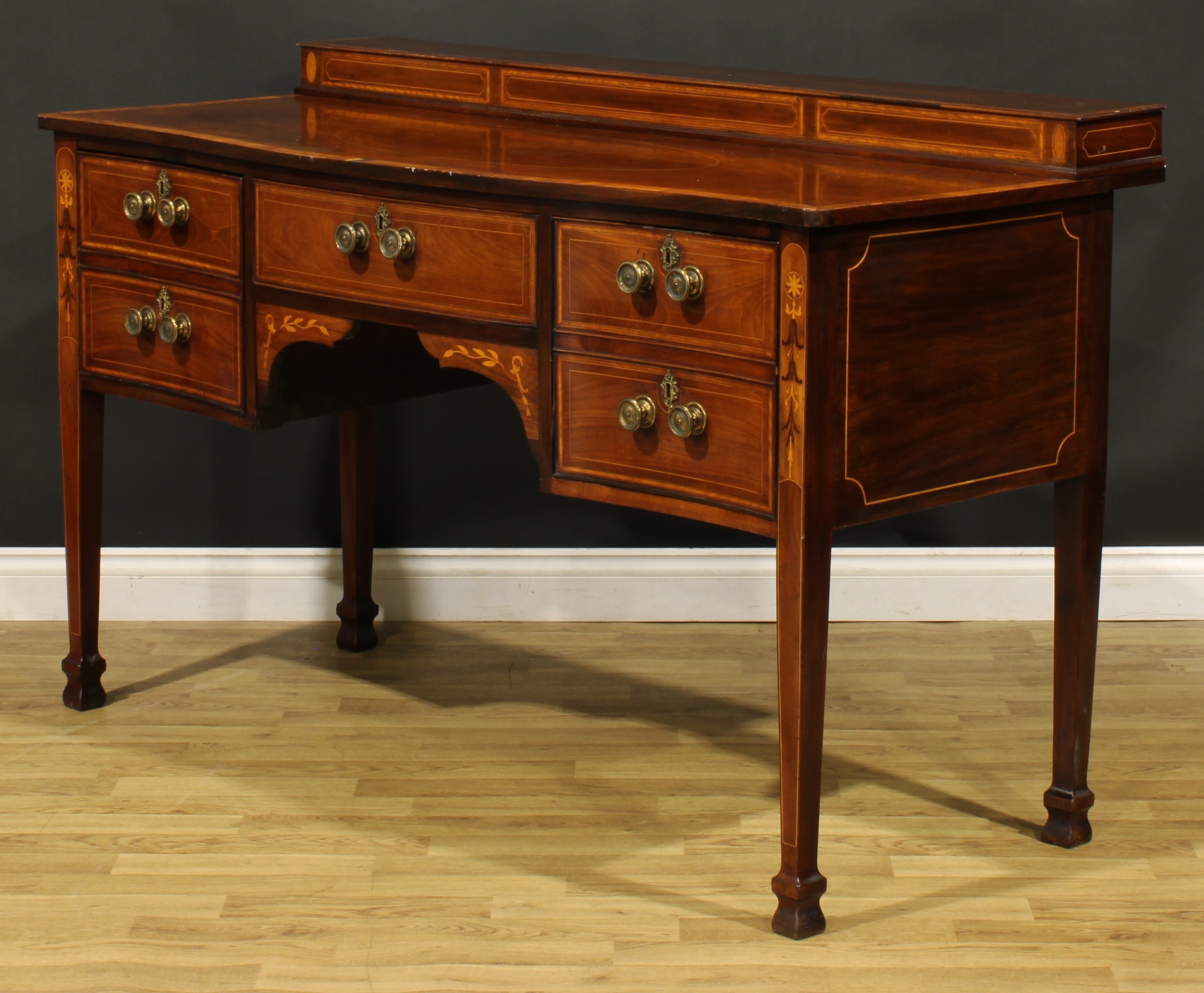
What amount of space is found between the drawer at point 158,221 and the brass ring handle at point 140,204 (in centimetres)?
1

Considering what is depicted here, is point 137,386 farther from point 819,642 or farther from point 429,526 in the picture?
point 819,642

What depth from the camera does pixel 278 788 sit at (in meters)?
3.02

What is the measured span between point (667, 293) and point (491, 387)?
4.53 ft

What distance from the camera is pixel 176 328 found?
3.04 m

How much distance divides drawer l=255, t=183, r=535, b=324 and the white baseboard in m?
1.09

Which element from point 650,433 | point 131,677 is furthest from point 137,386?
point 650,433

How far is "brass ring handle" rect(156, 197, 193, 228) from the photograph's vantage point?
2994 mm

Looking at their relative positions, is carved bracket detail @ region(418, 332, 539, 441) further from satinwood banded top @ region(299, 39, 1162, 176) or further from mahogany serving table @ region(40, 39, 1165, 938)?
satinwood banded top @ region(299, 39, 1162, 176)

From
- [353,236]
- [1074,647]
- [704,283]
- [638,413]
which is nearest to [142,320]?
[353,236]

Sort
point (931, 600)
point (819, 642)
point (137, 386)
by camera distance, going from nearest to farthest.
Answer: point (819, 642) < point (137, 386) < point (931, 600)

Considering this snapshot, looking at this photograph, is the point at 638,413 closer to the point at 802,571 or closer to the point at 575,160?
the point at 802,571

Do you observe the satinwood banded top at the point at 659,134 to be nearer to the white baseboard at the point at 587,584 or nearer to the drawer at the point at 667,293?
the drawer at the point at 667,293

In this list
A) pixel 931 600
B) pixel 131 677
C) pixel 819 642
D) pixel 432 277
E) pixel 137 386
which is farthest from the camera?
pixel 931 600

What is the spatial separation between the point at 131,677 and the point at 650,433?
4.90 feet
